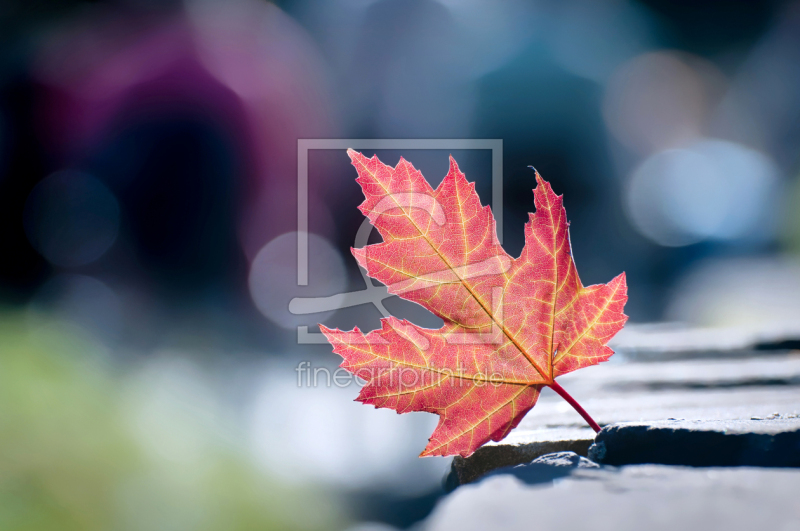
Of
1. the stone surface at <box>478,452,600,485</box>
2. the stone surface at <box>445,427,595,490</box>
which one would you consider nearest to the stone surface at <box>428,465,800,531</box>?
the stone surface at <box>478,452,600,485</box>

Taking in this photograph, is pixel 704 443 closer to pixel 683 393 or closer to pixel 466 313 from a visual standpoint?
pixel 466 313

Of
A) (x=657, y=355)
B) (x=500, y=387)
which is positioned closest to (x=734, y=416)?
(x=500, y=387)

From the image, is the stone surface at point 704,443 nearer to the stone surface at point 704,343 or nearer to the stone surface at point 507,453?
the stone surface at point 507,453

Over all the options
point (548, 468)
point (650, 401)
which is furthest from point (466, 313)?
point (650, 401)

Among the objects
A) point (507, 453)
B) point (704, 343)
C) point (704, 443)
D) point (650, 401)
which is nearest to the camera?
point (704, 443)

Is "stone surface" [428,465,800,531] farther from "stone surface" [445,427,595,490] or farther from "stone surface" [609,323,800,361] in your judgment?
"stone surface" [609,323,800,361]

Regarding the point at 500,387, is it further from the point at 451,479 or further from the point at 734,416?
the point at 734,416
